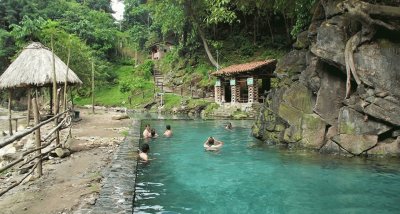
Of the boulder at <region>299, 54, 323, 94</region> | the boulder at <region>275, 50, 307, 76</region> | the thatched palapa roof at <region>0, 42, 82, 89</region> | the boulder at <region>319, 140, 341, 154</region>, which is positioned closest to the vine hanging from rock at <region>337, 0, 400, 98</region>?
the boulder at <region>299, 54, 323, 94</region>

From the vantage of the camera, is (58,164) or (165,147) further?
(165,147)

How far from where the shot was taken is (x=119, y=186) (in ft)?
29.1

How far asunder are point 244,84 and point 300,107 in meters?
20.5

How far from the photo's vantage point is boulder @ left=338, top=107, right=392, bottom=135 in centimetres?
1394

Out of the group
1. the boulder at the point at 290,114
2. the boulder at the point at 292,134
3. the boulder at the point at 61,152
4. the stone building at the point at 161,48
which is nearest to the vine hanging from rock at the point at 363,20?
the boulder at the point at 290,114

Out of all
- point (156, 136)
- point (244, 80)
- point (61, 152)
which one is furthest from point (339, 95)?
point (244, 80)

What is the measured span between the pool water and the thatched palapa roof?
21.8ft

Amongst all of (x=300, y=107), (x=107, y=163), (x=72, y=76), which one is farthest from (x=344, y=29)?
(x=72, y=76)

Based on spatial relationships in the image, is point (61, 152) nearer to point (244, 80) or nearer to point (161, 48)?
point (244, 80)

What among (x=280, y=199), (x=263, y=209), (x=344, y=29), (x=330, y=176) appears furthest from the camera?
(x=344, y=29)

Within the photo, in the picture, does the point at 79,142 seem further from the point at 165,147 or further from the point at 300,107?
the point at 300,107

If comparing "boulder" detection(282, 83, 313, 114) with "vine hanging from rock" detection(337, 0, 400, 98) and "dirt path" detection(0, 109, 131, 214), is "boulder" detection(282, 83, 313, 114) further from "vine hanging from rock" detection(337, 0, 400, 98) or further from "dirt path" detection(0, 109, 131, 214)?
"dirt path" detection(0, 109, 131, 214)

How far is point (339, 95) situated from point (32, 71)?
47.9 ft

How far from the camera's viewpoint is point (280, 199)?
385 inches
